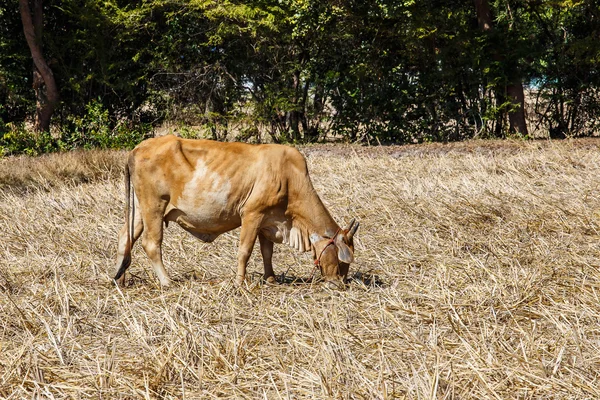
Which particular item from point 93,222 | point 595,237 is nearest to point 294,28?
point 93,222

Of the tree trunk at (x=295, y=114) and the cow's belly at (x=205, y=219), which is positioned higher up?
the tree trunk at (x=295, y=114)

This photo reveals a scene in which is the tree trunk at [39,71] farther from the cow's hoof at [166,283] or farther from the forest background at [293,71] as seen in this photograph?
the cow's hoof at [166,283]

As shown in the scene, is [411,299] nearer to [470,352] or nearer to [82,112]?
[470,352]

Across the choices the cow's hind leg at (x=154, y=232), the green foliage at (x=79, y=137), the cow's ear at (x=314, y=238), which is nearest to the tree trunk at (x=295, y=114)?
the green foliage at (x=79, y=137)

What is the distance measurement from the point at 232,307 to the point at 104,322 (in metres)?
0.88

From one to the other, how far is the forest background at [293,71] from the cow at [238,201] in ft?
33.1

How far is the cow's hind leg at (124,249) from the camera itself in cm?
614

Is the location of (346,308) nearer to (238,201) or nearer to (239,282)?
(239,282)

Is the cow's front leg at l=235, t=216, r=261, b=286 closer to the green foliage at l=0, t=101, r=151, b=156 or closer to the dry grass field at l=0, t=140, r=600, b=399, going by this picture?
the dry grass field at l=0, t=140, r=600, b=399

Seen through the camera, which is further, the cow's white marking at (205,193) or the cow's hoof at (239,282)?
the cow's white marking at (205,193)

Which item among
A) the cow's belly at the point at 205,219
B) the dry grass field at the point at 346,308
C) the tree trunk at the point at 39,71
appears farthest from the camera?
the tree trunk at the point at 39,71

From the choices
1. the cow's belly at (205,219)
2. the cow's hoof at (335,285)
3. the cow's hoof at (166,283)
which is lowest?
the cow's hoof at (166,283)

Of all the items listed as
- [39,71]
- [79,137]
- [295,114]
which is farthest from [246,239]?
[39,71]

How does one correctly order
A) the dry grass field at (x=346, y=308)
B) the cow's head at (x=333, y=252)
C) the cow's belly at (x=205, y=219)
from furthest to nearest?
1. the cow's belly at (x=205, y=219)
2. the cow's head at (x=333, y=252)
3. the dry grass field at (x=346, y=308)
